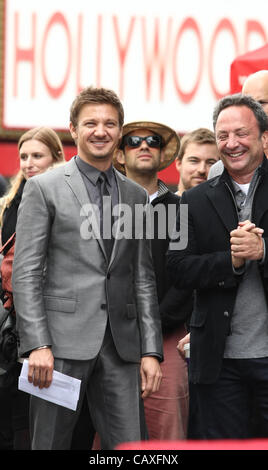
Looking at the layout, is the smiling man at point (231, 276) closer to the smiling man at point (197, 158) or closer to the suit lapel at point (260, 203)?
the suit lapel at point (260, 203)

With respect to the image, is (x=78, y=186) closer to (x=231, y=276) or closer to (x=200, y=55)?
(x=231, y=276)

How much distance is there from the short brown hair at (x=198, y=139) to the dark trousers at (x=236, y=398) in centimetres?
208

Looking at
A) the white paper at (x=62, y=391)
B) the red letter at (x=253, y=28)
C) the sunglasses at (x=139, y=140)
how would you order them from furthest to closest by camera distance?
the red letter at (x=253, y=28) < the sunglasses at (x=139, y=140) < the white paper at (x=62, y=391)

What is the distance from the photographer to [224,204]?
409cm

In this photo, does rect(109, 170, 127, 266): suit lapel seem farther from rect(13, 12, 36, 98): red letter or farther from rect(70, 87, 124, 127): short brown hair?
rect(13, 12, 36, 98): red letter

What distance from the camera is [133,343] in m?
3.92

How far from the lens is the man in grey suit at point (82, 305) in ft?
12.4

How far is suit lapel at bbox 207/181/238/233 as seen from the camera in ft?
13.3

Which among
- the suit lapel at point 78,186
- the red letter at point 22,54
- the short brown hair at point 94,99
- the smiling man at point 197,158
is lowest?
the suit lapel at point 78,186

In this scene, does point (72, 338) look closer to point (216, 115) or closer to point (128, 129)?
point (216, 115)

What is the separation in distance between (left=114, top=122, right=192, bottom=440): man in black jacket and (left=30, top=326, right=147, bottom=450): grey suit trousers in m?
1.11

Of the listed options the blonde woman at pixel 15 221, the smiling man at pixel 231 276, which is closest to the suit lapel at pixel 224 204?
the smiling man at pixel 231 276
